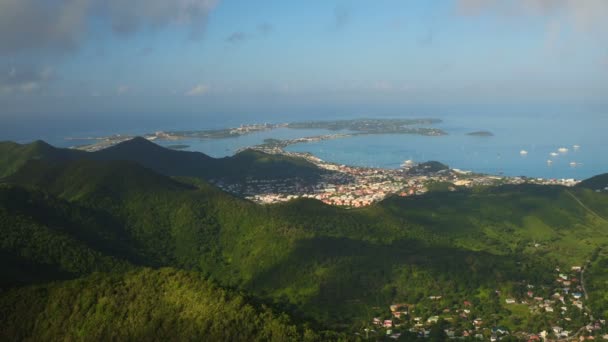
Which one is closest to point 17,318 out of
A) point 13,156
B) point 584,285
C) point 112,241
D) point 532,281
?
point 112,241

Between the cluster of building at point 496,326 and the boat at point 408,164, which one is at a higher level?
the boat at point 408,164

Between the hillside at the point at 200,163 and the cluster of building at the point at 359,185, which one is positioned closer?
the cluster of building at the point at 359,185

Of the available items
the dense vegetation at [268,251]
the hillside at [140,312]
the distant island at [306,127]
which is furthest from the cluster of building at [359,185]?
the distant island at [306,127]

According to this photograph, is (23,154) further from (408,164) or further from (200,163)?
(408,164)

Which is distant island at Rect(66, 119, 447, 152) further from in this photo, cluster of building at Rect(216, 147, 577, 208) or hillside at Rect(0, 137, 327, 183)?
cluster of building at Rect(216, 147, 577, 208)

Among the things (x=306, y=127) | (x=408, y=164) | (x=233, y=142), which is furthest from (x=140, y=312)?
(x=306, y=127)

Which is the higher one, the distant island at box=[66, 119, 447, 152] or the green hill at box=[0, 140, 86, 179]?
the distant island at box=[66, 119, 447, 152]

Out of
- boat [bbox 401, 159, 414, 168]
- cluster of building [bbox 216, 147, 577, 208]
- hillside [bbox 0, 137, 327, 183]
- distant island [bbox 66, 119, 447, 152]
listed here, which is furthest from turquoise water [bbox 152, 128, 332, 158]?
boat [bbox 401, 159, 414, 168]

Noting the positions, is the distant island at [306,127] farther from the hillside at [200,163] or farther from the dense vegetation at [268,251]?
the dense vegetation at [268,251]
